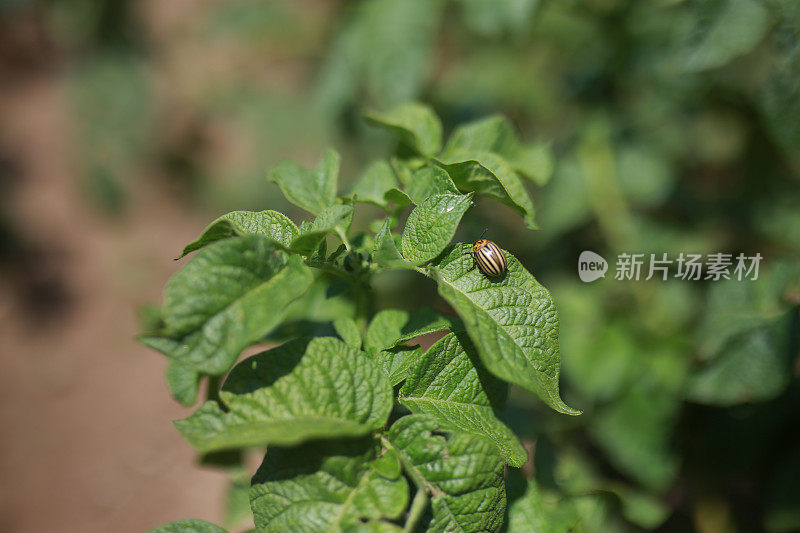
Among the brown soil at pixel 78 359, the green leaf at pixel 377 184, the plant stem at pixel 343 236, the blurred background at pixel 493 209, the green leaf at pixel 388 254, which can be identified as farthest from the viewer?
the brown soil at pixel 78 359

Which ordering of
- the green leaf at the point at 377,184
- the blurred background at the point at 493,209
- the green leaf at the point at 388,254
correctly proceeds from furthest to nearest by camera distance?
1. the blurred background at the point at 493,209
2. the green leaf at the point at 377,184
3. the green leaf at the point at 388,254

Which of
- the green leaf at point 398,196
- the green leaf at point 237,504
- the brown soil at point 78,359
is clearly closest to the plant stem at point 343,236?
the green leaf at point 398,196

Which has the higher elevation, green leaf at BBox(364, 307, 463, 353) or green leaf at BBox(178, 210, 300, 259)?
green leaf at BBox(178, 210, 300, 259)

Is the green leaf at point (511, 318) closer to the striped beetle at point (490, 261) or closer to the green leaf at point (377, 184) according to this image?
the striped beetle at point (490, 261)

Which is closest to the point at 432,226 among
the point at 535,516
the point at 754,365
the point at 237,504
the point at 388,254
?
the point at 388,254

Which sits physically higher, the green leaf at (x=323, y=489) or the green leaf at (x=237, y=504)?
the green leaf at (x=323, y=489)

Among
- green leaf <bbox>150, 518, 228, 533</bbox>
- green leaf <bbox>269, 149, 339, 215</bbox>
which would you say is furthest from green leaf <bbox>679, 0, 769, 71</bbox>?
green leaf <bbox>150, 518, 228, 533</bbox>

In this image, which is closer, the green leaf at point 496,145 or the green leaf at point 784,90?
the green leaf at point 496,145

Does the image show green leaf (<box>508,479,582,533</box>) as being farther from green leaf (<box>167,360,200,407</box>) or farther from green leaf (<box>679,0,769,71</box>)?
green leaf (<box>679,0,769,71</box>)
